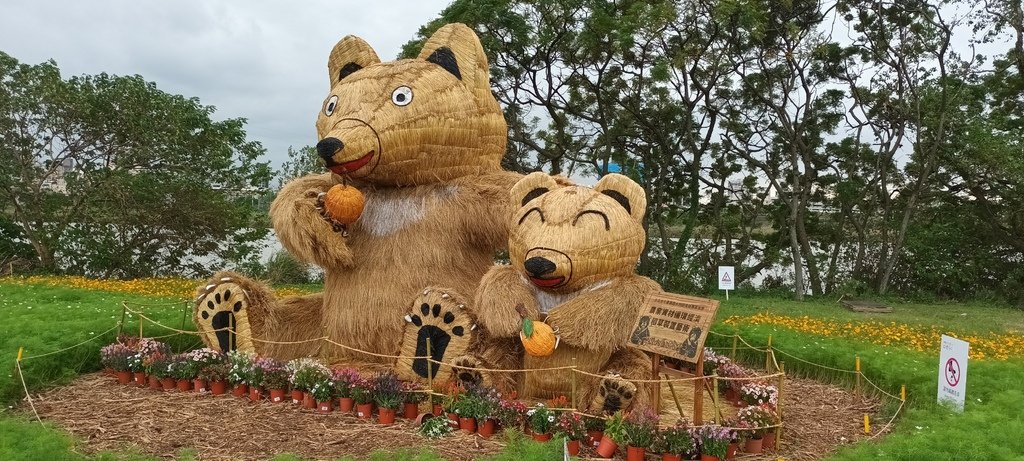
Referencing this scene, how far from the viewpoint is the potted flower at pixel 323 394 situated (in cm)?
500

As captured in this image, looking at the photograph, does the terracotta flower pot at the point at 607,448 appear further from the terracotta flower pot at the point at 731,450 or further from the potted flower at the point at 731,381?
the potted flower at the point at 731,381

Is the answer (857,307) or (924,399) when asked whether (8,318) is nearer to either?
(924,399)

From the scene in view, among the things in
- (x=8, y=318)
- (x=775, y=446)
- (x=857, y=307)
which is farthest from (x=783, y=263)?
(x=8, y=318)

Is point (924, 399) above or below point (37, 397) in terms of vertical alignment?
above

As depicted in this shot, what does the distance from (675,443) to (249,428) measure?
9.35 feet

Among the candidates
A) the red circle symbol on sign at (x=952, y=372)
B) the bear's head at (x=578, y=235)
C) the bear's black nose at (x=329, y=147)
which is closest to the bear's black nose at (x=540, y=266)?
the bear's head at (x=578, y=235)

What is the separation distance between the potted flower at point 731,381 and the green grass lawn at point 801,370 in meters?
1.09

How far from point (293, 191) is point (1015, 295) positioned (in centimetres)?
1686

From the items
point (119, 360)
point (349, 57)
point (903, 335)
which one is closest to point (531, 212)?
point (349, 57)

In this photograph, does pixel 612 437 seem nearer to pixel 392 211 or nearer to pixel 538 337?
pixel 538 337

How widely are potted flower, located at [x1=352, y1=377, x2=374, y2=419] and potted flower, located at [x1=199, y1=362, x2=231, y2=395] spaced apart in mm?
1291

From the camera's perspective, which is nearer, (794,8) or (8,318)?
(8,318)

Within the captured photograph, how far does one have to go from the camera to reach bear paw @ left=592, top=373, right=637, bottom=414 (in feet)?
14.5

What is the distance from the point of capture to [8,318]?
7.59 m
